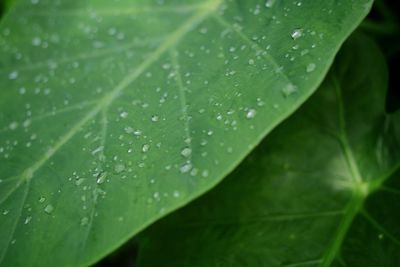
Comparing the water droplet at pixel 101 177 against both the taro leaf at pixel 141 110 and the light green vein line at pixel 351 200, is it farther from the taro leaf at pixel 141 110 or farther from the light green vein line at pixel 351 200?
the light green vein line at pixel 351 200

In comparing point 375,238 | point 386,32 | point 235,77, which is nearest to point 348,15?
point 235,77

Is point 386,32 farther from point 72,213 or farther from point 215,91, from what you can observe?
point 72,213

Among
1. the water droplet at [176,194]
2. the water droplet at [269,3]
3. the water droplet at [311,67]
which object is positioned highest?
the water droplet at [311,67]

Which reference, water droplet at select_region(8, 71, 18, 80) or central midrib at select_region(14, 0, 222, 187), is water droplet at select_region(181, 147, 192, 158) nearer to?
central midrib at select_region(14, 0, 222, 187)

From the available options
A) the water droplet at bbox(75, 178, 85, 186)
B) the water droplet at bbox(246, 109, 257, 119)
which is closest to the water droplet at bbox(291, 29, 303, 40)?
the water droplet at bbox(246, 109, 257, 119)

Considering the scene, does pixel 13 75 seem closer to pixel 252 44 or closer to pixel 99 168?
pixel 99 168

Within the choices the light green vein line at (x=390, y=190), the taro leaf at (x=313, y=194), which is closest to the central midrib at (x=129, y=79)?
the taro leaf at (x=313, y=194)

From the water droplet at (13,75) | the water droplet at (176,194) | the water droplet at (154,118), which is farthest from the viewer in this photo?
the water droplet at (13,75)
